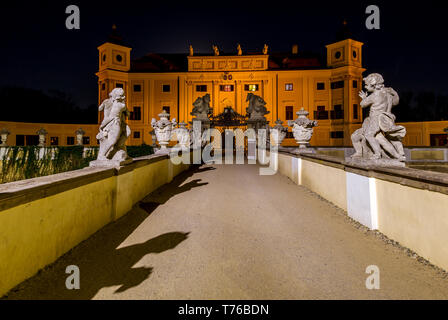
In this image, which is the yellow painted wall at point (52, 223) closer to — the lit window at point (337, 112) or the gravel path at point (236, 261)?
the gravel path at point (236, 261)

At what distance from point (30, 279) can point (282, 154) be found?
10868 mm

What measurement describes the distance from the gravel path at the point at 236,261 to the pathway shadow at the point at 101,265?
1 cm

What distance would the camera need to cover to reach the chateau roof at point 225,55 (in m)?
40.2

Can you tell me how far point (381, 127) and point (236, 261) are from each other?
374 centimetres

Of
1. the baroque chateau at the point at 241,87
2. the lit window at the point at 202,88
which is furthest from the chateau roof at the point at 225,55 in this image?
the lit window at the point at 202,88

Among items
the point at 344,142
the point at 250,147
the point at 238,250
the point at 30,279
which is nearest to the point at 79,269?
the point at 30,279

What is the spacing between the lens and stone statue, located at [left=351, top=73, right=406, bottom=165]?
4848mm

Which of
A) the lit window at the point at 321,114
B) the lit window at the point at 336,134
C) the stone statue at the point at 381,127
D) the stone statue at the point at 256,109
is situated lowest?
the stone statue at the point at 381,127

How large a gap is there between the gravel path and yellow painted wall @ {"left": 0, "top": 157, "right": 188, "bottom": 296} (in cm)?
17

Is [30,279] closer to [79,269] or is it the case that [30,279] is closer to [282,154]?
[79,269]

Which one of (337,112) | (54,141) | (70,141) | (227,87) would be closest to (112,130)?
(227,87)

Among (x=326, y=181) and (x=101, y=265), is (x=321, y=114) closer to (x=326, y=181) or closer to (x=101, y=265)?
(x=326, y=181)

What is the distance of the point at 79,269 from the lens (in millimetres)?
3244

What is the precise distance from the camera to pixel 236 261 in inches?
137
